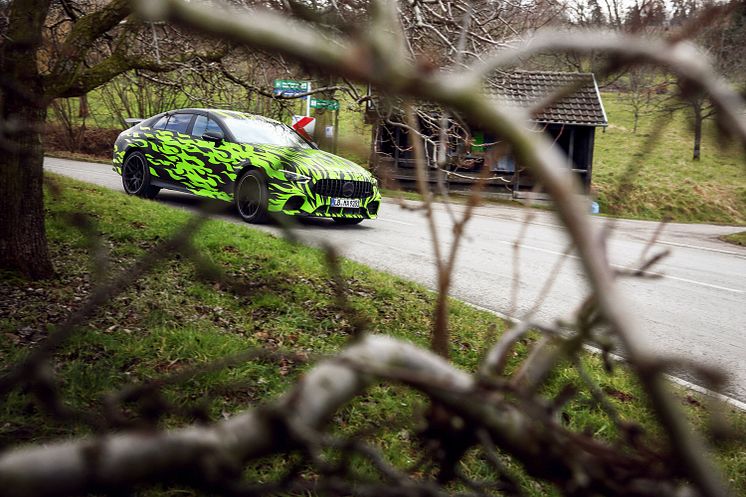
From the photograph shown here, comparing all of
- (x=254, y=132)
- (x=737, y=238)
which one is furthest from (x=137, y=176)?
(x=737, y=238)

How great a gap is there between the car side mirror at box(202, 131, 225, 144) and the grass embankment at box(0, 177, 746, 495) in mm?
3346

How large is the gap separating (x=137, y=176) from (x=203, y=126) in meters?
1.91

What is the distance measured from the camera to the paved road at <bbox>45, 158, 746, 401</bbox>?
6898 mm

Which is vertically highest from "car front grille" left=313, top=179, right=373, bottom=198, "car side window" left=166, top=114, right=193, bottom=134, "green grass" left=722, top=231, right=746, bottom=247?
"car side window" left=166, top=114, right=193, bottom=134

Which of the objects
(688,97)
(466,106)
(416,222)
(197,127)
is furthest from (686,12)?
(416,222)

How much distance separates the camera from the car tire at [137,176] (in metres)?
12.2

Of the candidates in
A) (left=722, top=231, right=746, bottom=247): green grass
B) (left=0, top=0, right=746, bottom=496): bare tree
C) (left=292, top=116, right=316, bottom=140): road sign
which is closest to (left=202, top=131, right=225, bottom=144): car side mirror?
(left=292, top=116, right=316, bottom=140): road sign

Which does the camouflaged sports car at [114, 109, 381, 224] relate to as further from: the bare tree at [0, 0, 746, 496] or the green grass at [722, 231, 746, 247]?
the green grass at [722, 231, 746, 247]

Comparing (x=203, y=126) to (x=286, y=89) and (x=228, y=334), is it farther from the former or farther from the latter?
(x=228, y=334)

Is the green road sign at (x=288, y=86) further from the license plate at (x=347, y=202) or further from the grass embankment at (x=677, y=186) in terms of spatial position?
the grass embankment at (x=677, y=186)

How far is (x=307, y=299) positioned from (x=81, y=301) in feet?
5.92

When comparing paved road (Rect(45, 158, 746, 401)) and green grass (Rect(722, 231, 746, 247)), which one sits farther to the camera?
green grass (Rect(722, 231, 746, 247))

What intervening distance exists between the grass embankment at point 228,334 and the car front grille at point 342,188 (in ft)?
10.4

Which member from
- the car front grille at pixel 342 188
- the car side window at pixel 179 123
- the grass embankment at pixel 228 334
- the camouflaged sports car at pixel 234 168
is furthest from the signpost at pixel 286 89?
the car side window at pixel 179 123
